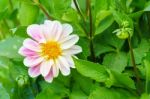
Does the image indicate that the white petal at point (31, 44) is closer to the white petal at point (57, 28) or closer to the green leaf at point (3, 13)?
the white petal at point (57, 28)

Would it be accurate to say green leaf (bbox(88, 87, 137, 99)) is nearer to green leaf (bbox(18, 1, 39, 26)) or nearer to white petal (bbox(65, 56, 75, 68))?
white petal (bbox(65, 56, 75, 68))

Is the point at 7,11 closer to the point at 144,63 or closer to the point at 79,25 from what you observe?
the point at 79,25

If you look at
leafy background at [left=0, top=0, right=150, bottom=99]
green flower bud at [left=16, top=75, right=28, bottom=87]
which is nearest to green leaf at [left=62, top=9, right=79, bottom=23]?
leafy background at [left=0, top=0, right=150, bottom=99]

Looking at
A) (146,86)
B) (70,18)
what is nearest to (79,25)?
(70,18)

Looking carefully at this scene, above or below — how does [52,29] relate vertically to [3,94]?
above

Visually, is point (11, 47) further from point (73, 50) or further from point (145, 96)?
point (145, 96)

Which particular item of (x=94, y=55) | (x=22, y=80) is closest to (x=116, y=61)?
(x=94, y=55)

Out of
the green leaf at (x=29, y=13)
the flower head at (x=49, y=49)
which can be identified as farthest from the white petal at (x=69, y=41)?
the green leaf at (x=29, y=13)
